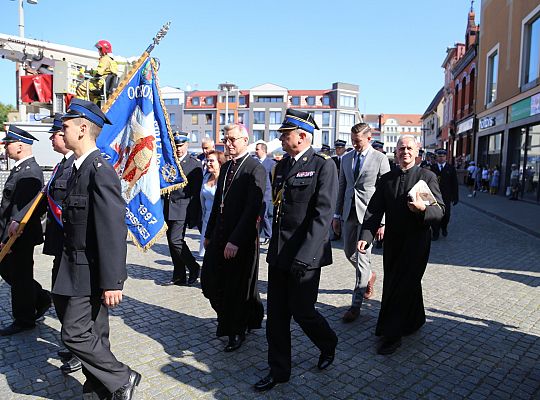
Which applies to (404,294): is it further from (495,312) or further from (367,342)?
(495,312)

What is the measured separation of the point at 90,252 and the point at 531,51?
72.6ft

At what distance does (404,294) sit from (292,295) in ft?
4.12

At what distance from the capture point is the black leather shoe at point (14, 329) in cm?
425

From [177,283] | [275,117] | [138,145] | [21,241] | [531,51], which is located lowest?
[177,283]

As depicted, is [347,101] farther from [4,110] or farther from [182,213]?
[182,213]

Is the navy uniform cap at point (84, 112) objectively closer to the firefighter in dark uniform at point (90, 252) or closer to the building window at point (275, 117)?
the firefighter in dark uniform at point (90, 252)

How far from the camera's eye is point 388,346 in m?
3.95

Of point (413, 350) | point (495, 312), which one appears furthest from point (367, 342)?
point (495, 312)

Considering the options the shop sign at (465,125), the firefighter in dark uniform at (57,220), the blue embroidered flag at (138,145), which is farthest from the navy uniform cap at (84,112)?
the shop sign at (465,125)

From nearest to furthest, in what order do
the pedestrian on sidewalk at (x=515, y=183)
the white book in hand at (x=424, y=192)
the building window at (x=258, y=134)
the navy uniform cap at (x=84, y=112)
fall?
the navy uniform cap at (x=84, y=112) → the white book in hand at (x=424, y=192) → the pedestrian on sidewalk at (x=515, y=183) → the building window at (x=258, y=134)

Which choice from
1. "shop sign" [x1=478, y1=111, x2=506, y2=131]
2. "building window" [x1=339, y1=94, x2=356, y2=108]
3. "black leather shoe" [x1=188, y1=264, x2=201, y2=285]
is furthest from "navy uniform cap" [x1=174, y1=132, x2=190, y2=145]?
"building window" [x1=339, y1=94, x2=356, y2=108]

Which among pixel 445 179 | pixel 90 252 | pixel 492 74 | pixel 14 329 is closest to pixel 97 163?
pixel 90 252

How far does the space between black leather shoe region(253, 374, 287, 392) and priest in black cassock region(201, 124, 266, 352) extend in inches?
29.5

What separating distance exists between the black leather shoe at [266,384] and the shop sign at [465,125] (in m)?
30.2
